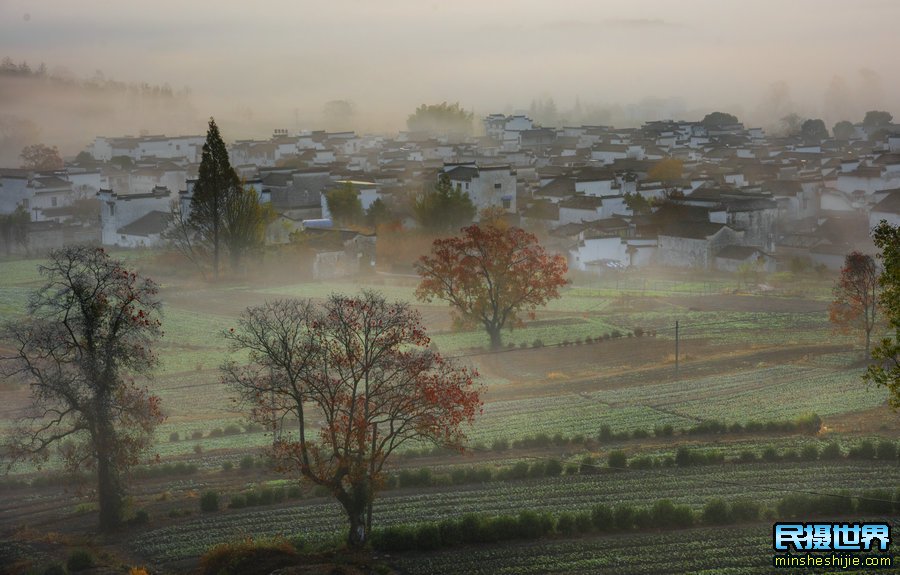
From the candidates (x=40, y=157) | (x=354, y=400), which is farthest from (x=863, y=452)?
(x=40, y=157)

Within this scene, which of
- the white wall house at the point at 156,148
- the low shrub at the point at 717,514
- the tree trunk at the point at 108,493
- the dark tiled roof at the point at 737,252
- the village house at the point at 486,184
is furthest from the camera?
the white wall house at the point at 156,148

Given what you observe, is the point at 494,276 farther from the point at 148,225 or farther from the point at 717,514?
the point at 148,225

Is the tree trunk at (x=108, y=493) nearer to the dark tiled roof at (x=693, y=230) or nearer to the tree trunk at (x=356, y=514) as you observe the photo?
the tree trunk at (x=356, y=514)

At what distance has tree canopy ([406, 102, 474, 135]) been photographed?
3888 inches

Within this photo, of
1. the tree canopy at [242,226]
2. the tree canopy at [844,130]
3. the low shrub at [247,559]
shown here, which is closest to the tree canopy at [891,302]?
the low shrub at [247,559]

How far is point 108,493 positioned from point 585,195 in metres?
33.2

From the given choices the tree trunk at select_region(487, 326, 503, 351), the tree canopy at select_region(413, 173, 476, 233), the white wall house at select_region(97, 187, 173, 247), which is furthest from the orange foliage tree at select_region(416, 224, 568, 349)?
the white wall house at select_region(97, 187, 173, 247)

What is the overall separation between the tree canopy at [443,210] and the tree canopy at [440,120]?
55597 mm

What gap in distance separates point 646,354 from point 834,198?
2804 cm

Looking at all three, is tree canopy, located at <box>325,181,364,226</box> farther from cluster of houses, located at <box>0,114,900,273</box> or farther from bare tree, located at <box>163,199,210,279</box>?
bare tree, located at <box>163,199,210,279</box>

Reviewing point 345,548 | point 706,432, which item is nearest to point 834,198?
point 706,432

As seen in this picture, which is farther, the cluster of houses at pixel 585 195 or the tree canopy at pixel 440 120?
the tree canopy at pixel 440 120

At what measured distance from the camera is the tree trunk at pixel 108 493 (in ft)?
51.6

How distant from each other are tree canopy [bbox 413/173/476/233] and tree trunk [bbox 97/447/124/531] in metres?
27.7
